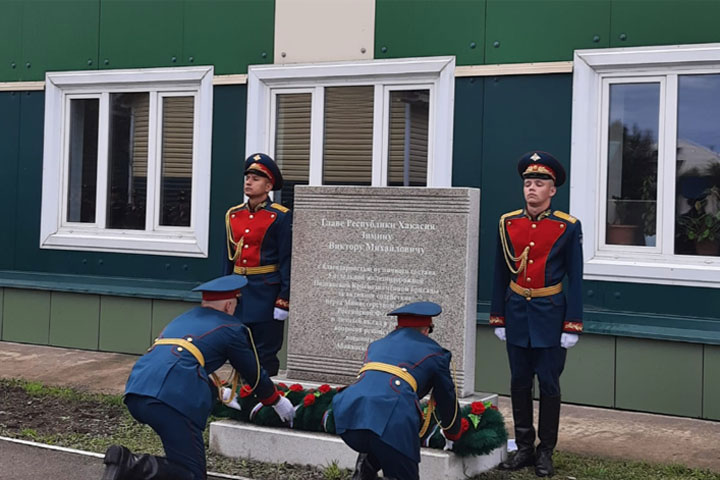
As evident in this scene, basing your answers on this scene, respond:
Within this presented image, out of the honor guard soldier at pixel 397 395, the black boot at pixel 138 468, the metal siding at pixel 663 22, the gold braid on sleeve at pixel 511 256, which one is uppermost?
the metal siding at pixel 663 22

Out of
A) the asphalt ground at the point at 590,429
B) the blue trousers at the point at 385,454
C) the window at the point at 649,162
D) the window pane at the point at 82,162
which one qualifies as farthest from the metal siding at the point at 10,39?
the blue trousers at the point at 385,454

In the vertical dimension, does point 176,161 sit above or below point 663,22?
below

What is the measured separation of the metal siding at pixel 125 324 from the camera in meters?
11.4

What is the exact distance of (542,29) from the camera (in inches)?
376

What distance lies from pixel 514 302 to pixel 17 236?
728cm

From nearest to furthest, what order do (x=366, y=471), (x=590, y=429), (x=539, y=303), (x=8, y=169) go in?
(x=366, y=471) → (x=539, y=303) → (x=590, y=429) → (x=8, y=169)

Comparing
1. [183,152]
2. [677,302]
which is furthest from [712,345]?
[183,152]

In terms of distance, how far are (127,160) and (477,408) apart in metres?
6.52

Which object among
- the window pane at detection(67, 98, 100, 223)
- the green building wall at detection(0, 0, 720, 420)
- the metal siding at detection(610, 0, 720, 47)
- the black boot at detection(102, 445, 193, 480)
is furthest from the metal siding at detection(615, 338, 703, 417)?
the window pane at detection(67, 98, 100, 223)

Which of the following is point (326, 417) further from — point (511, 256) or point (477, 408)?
point (511, 256)

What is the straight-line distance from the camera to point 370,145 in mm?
10570

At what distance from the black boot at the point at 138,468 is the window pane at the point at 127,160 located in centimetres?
651

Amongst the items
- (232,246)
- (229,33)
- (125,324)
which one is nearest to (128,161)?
(125,324)

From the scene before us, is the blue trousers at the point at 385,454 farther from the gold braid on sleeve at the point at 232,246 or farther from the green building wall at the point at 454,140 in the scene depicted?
the green building wall at the point at 454,140
